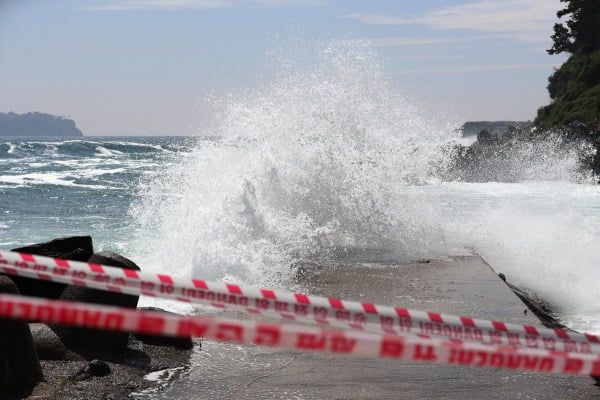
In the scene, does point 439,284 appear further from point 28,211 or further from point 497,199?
point 497,199

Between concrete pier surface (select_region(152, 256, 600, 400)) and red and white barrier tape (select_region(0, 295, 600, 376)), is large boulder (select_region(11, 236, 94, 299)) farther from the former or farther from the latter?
red and white barrier tape (select_region(0, 295, 600, 376))

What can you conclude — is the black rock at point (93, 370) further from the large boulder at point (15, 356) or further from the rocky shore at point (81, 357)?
the large boulder at point (15, 356)

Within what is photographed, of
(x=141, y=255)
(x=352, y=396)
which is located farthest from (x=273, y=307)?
(x=141, y=255)

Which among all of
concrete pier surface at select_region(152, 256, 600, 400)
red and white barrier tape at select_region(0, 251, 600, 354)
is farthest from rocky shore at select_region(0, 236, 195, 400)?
red and white barrier tape at select_region(0, 251, 600, 354)

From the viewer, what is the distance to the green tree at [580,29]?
60281 mm

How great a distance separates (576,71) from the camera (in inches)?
2325

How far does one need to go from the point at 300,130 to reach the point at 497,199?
594 inches

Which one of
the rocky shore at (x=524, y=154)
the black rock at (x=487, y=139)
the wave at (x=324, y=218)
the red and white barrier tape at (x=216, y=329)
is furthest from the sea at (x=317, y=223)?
the black rock at (x=487, y=139)

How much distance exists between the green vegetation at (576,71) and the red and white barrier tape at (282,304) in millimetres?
46137

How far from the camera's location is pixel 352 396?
446cm

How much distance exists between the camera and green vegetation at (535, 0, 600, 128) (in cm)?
4869

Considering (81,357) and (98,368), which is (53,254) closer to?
(81,357)

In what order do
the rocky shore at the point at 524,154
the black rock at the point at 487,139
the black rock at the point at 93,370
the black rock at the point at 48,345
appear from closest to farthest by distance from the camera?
the black rock at the point at 93,370, the black rock at the point at 48,345, the rocky shore at the point at 524,154, the black rock at the point at 487,139

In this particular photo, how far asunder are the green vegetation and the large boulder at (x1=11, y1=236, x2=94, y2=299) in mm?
43035
